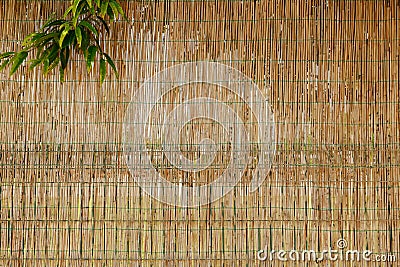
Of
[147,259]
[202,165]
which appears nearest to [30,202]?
[147,259]

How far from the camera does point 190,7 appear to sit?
8.14 ft

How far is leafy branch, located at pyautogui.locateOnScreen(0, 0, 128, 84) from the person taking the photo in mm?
2279

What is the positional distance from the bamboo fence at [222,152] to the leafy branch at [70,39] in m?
0.06

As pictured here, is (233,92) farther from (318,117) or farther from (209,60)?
(318,117)

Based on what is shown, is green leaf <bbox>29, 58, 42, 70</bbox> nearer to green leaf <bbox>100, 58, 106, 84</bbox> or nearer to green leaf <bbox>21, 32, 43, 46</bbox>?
green leaf <bbox>21, 32, 43, 46</bbox>

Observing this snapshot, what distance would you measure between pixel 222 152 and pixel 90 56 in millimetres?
742

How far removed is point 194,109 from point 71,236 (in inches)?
32.3

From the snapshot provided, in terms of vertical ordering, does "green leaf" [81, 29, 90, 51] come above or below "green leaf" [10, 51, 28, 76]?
above

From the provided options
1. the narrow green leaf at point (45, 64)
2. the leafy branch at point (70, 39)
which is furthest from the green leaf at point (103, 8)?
the narrow green leaf at point (45, 64)

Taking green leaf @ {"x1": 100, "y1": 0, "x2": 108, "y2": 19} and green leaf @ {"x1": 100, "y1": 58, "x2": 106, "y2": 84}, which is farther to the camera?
green leaf @ {"x1": 100, "y1": 58, "x2": 106, "y2": 84}

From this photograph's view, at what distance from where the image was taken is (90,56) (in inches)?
91.4

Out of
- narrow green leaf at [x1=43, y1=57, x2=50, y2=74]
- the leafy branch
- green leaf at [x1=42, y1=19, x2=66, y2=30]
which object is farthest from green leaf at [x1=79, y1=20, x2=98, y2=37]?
narrow green leaf at [x1=43, y1=57, x2=50, y2=74]

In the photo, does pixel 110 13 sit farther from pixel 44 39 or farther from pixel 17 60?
pixel 17 60

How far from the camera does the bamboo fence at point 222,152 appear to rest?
2.40m
